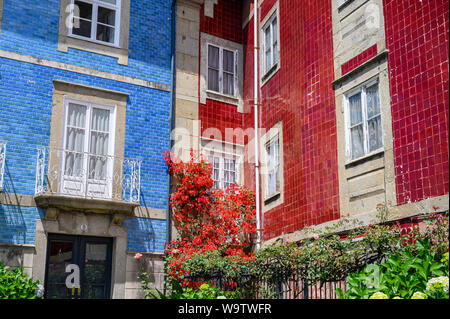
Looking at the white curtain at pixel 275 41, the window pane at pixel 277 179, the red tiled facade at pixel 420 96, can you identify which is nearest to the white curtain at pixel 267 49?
the white curtain at pixel 275 41

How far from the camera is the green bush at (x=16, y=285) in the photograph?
31.1ft

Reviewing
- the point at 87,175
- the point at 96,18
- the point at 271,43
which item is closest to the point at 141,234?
the point at 87,175

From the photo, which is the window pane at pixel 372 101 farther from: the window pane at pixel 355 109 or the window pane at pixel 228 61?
the window pane at pixel 228 61

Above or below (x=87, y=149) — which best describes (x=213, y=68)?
above

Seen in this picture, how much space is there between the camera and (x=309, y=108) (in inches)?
426

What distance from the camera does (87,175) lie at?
37.7ft

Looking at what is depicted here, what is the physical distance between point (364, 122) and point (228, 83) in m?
5.72

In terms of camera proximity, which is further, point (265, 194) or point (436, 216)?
point (265, 194)

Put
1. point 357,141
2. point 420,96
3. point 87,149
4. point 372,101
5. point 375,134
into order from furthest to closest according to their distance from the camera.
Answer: point 87,149
point 357,141
point 372,101
point 375,134
point 420,96

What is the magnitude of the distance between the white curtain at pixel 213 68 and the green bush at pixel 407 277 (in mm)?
7867

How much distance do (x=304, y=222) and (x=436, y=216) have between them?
347 centimetres

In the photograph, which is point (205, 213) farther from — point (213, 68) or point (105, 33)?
point (105, 33)

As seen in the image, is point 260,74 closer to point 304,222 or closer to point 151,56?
point 151,56

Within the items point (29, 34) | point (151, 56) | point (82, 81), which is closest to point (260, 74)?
point (151, 56)
